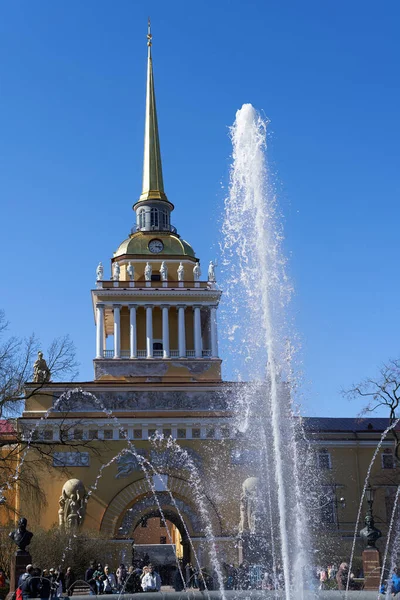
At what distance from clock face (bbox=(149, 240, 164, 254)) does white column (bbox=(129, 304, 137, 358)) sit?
169 inches

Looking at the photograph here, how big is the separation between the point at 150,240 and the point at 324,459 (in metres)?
16.4

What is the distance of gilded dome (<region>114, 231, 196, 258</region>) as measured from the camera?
1849 inches

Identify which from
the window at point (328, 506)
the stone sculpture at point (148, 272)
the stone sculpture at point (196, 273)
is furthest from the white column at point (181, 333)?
the window at point (328, 506)

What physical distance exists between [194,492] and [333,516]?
6.30 m

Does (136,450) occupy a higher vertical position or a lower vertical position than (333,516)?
higher

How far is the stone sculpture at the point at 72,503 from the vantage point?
109ft

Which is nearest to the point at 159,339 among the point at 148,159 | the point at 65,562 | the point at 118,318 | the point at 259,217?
the point at 118,318

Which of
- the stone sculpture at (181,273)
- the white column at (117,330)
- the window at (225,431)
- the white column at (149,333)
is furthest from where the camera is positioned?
the stone sculpture at (181,273)

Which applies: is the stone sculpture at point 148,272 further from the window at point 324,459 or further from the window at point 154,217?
the window at point 324,459

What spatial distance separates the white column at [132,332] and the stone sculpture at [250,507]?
1177 centimetres

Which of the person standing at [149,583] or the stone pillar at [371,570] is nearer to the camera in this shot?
the person standing at [149,583]

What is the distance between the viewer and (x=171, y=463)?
35.2 m

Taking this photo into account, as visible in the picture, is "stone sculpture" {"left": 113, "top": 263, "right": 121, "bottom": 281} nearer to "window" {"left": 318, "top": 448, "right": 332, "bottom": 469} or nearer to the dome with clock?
the dome with clock

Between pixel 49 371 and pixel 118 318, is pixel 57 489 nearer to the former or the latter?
pixel 49 371
